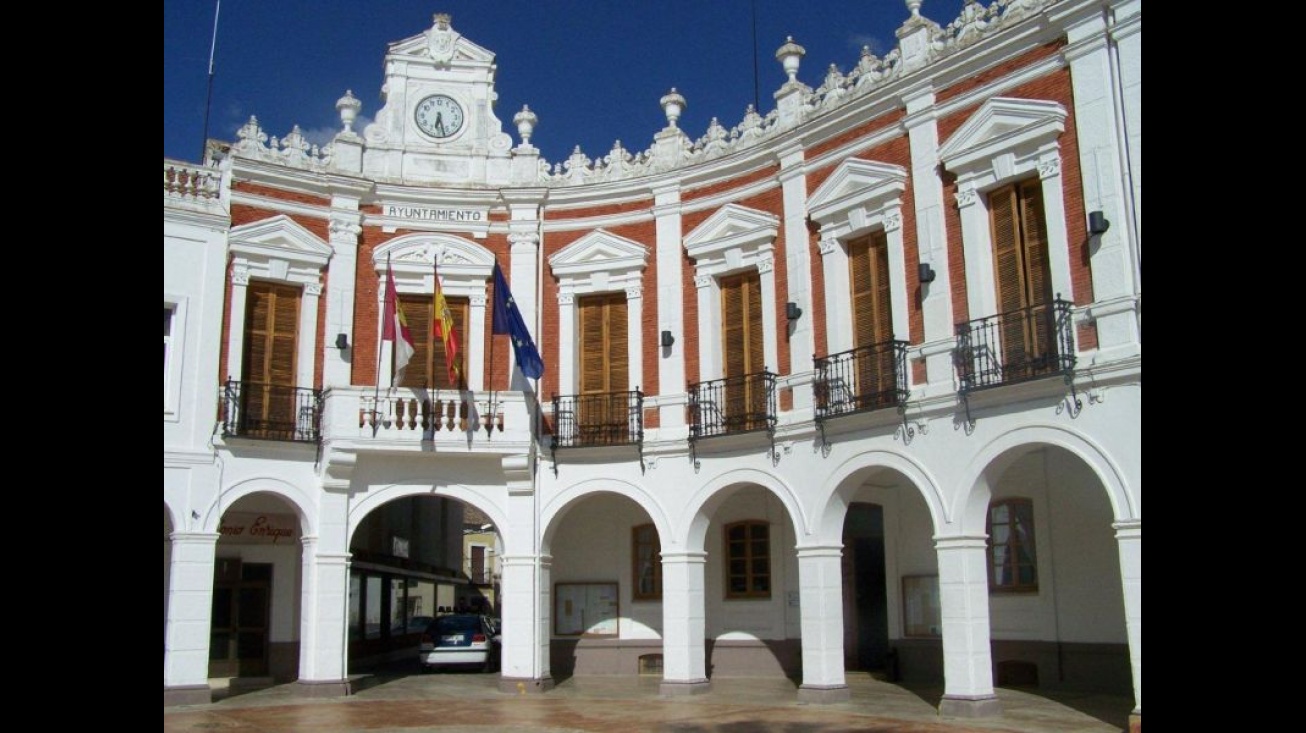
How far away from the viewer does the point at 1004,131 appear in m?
15.4

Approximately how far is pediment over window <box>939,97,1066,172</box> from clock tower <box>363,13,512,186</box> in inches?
338

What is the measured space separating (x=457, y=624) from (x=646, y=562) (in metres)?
5.23

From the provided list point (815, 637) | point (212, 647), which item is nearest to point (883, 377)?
point (815, 637)

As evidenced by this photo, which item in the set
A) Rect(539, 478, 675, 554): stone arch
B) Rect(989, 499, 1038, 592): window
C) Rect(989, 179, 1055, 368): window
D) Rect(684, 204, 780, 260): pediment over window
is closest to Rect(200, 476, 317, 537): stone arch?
Rect(539, 478, 675, 554): stone arch

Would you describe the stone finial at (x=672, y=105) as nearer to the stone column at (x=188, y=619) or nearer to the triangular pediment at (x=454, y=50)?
the triangular pediment at (x=454, y=50)

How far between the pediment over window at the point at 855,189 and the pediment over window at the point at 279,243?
27.5 ft

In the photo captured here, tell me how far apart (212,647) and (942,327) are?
13.5 m

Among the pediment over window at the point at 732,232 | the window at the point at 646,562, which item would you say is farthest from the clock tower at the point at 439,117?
the window at the point at 646,562

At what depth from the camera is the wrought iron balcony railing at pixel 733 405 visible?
58.1ft

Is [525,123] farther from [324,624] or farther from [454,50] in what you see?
[324,624]

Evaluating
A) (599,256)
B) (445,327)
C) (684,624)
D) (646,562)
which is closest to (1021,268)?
(684,624)

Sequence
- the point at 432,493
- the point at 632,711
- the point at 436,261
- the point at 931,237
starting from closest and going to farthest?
the point at 632,711, the point at 931,237, the point at 432,493, the point at 436,261
